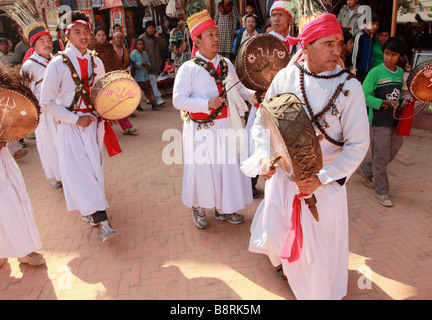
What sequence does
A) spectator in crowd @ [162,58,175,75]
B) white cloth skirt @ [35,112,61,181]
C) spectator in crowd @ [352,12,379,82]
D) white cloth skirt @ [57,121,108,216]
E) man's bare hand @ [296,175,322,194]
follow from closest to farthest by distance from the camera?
man's bare hand @ [296,175,322,194] < white cloth skirt @ [57,121,108,216] < white cloth skirt @ [35,112,61,181] < spectator in crowd @ [352,12,379,82] < spectator in crowd @ [162,58,175,75]

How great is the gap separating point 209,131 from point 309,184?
165 cm

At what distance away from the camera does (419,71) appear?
3.56 meters

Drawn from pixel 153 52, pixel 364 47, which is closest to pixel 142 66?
pixel 153 52

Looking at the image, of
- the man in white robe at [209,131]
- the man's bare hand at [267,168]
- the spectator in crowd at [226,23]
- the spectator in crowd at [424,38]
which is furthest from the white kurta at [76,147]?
the spectator in crowd at [424,38]

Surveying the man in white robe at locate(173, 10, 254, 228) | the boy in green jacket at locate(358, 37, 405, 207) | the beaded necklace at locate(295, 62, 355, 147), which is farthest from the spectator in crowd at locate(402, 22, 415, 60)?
the beaded necklace at locate(295, 62, 355, 147)

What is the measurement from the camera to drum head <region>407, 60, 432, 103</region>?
11.7ft

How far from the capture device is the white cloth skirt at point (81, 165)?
3.68m

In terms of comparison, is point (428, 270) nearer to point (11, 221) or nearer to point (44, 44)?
point (11, 221)

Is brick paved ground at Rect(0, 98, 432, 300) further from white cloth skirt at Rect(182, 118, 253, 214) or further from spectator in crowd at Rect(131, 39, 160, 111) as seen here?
spectator in crowd at Rect(131, 39, 160, 111)

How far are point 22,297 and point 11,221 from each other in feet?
2.23

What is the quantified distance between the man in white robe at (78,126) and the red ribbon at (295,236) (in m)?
1.99

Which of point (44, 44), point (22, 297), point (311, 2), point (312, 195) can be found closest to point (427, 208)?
point (312, 195)

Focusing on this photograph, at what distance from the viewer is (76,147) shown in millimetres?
3682

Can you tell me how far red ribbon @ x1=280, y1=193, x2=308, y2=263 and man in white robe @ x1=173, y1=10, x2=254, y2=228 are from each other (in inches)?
52.8
